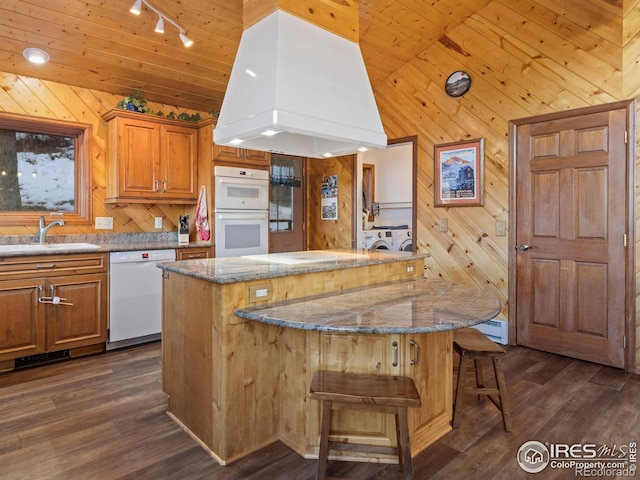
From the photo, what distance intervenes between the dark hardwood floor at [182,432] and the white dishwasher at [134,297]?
0.46m

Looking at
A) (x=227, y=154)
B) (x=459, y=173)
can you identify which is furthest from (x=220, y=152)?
(x=459, y=173)

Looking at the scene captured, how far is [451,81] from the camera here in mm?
4082

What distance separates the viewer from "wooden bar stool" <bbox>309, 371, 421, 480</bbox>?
1595mm

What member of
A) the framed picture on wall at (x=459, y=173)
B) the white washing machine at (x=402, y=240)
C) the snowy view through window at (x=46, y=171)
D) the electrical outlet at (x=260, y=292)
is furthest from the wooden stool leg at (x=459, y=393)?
the snowy view through window at (x=46, y=171)

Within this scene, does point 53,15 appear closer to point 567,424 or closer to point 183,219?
point 183,219

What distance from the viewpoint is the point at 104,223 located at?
402 cm

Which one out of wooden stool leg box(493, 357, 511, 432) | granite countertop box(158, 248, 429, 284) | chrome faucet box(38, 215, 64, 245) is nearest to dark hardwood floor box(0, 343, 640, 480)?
wooden stool leg box(493, 357, 511, 432)

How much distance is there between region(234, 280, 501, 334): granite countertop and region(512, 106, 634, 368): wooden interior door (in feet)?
5.33

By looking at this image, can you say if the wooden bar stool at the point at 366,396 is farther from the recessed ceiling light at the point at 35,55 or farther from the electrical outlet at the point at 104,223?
the recessed ceiling light at the point at 35,55

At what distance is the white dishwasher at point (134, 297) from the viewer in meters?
3.54

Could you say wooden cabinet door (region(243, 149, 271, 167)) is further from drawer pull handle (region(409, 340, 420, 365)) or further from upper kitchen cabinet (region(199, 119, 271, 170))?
drawer pull handle (region(409, 340, 420, 365))

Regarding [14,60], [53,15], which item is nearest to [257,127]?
[53,15]

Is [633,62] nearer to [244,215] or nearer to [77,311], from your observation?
[244,215]

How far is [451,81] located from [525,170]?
121 centimetres
